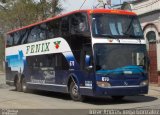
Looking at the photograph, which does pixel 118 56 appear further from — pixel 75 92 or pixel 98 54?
pixel 75 92

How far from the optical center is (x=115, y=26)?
1791 centimetres

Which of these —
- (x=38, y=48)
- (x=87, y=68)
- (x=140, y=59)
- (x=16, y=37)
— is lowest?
(x=87, y=68)

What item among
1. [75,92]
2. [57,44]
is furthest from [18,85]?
[75,92]

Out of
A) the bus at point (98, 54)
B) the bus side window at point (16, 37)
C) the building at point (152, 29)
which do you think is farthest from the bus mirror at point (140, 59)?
the bus side window at point (16, 37)

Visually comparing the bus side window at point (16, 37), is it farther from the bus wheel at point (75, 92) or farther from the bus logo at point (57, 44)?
the bus wheel at point (75, 92)

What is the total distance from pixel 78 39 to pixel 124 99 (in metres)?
3.75

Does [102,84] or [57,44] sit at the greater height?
[57,44]

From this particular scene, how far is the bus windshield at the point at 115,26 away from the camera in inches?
690

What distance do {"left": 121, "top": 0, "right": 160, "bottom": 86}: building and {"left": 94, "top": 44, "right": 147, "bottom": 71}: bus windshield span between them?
8433mm

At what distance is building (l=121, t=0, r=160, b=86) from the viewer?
1039 inches

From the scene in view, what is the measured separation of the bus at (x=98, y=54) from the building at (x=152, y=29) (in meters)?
7.92

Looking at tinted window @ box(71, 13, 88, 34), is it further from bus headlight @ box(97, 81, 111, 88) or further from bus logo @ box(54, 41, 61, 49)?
bus headlight @ box(97, 81, 111, 88)

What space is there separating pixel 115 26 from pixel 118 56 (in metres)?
1.31

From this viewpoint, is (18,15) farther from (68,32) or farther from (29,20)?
(68,32)
